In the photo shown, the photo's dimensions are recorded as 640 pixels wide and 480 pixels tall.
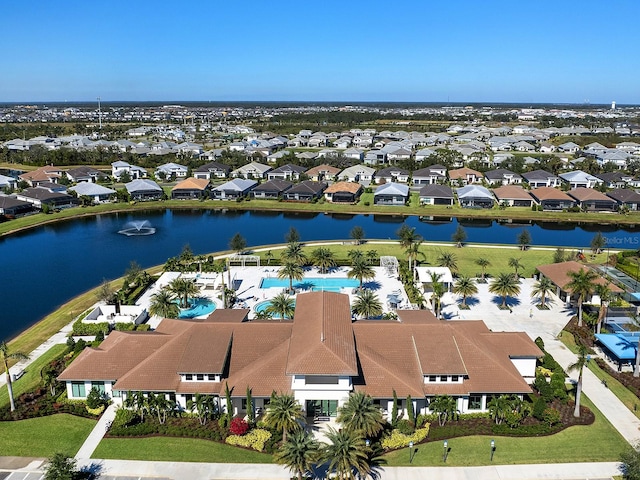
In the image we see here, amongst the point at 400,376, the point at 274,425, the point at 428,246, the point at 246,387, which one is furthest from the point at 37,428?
the point at 428,246

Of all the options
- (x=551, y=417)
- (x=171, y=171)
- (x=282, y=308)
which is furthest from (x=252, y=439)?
(x=171, y=171)

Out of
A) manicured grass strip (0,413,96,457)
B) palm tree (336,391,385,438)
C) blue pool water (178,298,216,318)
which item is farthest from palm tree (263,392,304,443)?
blue pool water (178,298,216,318)

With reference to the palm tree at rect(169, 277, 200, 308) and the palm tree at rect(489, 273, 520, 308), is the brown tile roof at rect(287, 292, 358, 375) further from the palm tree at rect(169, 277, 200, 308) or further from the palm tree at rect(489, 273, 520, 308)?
the palm tree at rect(489, 273, 520, 308)

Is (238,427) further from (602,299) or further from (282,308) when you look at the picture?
(602,299)

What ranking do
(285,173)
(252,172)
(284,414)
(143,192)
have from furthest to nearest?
(252,172)
(285,173)
(143,192)
(284,414)

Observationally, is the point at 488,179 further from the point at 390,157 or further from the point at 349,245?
the point at 349,245

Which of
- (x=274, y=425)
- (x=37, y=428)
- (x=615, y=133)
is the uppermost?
(x=615, y=133)

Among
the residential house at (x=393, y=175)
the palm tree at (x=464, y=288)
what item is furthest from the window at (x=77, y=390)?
the residential house at (x=393, y=175)
